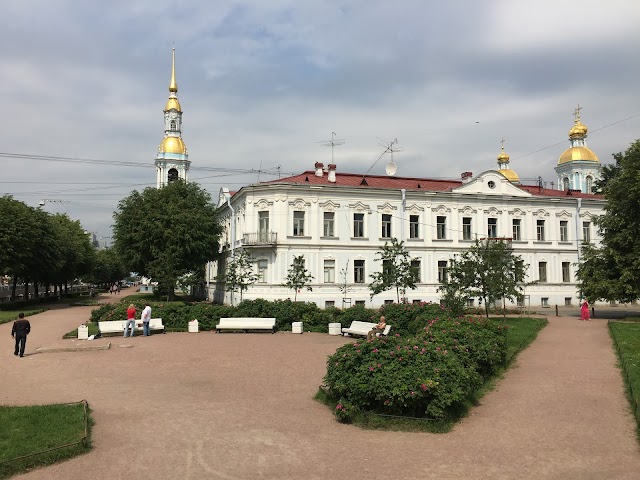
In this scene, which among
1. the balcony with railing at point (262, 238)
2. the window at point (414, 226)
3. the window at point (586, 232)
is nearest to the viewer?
the balcony with railing at point (262, 238)

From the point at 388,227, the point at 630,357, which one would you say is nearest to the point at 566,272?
the point at 388,227

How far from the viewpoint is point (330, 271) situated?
38875mm

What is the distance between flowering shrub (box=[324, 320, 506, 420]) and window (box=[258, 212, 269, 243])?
26572 mm

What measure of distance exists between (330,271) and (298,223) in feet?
14.5

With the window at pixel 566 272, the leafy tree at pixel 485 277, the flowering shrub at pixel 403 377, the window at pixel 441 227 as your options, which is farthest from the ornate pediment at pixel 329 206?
the flowering shrub at pixel 403 377

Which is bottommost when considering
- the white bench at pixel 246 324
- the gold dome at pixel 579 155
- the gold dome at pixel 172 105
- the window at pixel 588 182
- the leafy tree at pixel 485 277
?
the white bench at pixel 246 324

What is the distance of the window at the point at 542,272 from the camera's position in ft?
142

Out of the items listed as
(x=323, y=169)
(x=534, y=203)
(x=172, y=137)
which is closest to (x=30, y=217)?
(x=323, y=169)

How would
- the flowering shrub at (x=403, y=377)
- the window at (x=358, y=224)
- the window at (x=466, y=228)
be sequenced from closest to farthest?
the flowering shrub at (x=403, y=377) → the window at (x=358, y=224) → the window at (x=466, y=228)

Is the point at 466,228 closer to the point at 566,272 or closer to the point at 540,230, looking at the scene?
the point at 540,230

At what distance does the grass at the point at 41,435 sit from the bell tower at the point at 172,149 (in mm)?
72526

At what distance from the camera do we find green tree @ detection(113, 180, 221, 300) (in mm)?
42812

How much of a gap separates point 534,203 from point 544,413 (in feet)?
122

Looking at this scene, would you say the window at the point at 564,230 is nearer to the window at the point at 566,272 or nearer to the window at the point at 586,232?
the window at the point at 586,232
